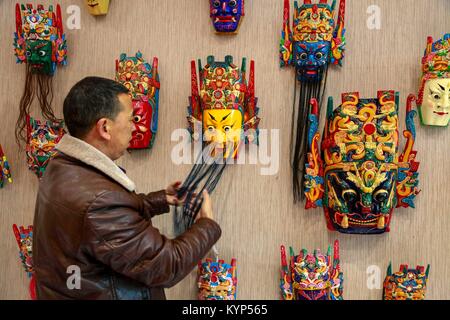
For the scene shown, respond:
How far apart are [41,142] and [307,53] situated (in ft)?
3.70

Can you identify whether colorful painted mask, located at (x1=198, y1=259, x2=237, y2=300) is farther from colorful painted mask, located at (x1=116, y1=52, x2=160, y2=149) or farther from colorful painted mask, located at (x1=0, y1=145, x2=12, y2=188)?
colorful painted mask, located at (x1=0, y1=145, x2=12, y2=188)

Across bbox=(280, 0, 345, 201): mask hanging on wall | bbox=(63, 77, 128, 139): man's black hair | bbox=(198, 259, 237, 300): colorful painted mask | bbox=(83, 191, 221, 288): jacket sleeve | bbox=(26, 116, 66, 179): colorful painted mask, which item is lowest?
bbox=(198, 259, 237, 300): colorful painted mask

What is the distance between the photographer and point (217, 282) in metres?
1.73

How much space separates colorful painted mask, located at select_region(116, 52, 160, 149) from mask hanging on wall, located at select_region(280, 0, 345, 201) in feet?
1.81

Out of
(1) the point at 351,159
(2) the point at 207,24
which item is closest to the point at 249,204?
(1) the point at 351,159

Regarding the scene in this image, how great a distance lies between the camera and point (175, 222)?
1.84 m

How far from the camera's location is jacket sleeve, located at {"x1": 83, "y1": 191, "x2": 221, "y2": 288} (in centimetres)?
96

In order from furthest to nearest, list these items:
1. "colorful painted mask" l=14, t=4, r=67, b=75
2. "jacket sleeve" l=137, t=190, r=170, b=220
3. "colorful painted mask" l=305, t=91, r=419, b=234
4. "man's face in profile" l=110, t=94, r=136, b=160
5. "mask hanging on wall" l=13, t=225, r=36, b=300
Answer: "mask hanging on wall" l=13, t=225, r=36, b=300 < "colorful painted mask" l=14, t=4, r=67, b=75 < "colorful painted mask" l=305, t=91, r=419, b=234 < "jacket sleeve" l=137, t=190, r=170, b=220 < "man's face in profile" l=110, t=94, r=136, b=160

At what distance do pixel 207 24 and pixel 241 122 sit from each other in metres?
0.48

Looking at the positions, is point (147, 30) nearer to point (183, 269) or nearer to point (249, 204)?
point (249, 204)

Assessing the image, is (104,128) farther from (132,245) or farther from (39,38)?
(39,38)

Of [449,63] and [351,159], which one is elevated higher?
[449,63]

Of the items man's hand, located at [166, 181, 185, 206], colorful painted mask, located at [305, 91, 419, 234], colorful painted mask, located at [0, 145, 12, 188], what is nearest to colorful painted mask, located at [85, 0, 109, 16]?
colorful painted mask, located at [0, 145, 12, 188]

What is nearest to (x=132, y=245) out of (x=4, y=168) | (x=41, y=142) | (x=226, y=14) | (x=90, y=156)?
(x=90, y=156)
